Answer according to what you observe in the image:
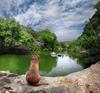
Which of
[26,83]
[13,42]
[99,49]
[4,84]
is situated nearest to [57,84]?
[26,83]

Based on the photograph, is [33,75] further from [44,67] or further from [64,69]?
[44,67]

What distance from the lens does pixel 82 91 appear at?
54.5 ft

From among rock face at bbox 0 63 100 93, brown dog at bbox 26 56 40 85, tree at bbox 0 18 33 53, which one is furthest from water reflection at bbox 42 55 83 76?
tree at bbox 0 18 33 53

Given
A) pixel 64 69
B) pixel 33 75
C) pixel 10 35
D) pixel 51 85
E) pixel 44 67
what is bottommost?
pixel 64 69

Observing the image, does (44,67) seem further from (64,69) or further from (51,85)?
(51,85)

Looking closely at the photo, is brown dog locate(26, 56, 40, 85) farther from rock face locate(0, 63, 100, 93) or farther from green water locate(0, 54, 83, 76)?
green water locate(0, 54, 83, 76)

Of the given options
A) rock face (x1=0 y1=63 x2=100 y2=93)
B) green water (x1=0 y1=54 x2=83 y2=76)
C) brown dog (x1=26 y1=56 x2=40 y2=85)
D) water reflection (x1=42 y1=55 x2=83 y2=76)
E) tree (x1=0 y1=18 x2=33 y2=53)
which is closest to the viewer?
rock face (x1=0 y1=63 x2=100 y2=93)

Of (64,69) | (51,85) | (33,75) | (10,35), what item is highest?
(10,35)

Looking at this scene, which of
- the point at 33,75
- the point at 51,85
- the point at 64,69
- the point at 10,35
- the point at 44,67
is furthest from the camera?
the point at 10,35

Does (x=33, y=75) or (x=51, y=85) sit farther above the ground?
(x=33, y=75)

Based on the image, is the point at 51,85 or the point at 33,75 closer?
the point at 51,85

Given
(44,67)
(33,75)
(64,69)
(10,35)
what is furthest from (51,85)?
(10,35)

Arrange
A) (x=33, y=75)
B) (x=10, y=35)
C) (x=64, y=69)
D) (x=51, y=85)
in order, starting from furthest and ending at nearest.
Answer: (x=10, y=35) < (x=64, y=69) < (x=33, y=75) < (x=51, y=85)

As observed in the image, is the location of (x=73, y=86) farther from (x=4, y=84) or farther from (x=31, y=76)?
(x=4, y=84)
